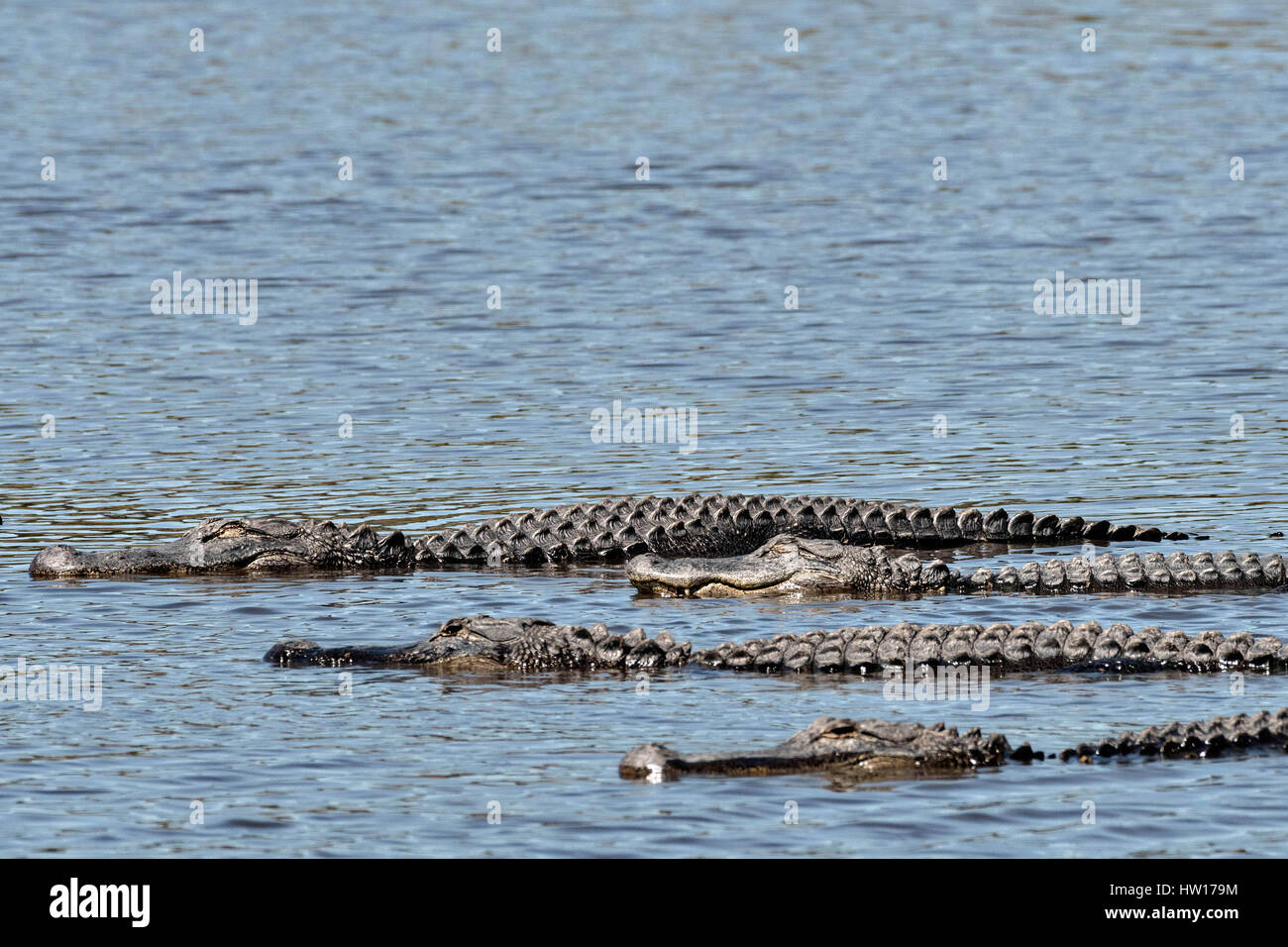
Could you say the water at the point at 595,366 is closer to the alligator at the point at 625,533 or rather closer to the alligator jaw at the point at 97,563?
the alligator jaw at the point at 97,563

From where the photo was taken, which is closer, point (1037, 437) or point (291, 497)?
point (291, 497)

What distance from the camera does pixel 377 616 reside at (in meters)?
12.6

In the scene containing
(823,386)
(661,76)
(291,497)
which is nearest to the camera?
(291,497)

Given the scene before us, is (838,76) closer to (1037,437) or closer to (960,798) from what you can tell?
(1037,437)

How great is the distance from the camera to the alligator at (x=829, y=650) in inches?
418

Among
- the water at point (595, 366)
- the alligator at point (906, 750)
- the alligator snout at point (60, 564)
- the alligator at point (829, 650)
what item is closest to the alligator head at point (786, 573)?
the water at point (595, 366)

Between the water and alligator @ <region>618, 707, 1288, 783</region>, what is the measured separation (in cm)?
12

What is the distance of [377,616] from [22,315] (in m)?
12.4

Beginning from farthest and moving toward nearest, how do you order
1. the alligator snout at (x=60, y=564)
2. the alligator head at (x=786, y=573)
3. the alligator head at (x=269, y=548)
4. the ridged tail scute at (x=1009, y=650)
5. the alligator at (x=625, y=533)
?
the alligator at (x=625, y=533), the alligator head at (x=269, y=548), the alligator snout at (x=60, y=564), the alligator head at (x=786, y=573), the ridged tail scute at (x=1009, y=650)

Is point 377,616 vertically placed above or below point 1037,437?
below

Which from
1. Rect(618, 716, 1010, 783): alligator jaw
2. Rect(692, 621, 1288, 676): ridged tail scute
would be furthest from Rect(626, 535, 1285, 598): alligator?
Rect(618, 716, 1010, 783): alligator jaw

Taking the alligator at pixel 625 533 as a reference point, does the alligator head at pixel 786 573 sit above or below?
below

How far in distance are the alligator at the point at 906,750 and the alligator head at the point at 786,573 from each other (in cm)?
396
